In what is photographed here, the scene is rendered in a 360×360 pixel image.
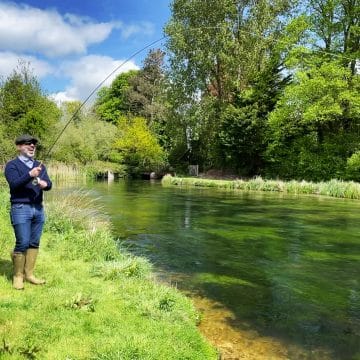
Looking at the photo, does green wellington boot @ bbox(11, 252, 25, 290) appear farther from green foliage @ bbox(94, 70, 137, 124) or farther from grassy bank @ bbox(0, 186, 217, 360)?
green foliage @ bbox(94, 70, 137, 124)

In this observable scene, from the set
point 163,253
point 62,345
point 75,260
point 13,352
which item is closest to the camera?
point 13,352

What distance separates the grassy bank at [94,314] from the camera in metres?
4.22

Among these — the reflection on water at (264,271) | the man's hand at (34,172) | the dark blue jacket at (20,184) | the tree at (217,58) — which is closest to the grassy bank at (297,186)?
the tree at (217,58)

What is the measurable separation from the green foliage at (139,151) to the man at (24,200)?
4164cm

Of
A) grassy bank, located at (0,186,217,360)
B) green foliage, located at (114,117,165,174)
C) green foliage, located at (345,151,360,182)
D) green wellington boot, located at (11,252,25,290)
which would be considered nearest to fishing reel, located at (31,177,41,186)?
green wellington boot, located at (11,252,25,290)

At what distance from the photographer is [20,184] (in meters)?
5.65

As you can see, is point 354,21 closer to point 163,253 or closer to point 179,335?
point 163,253

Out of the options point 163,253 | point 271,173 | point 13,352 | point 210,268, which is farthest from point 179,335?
point 271,173

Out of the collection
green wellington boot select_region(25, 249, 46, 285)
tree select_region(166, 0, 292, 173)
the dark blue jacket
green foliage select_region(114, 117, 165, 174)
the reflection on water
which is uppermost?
tree select_region(166, 0, 292, 173)

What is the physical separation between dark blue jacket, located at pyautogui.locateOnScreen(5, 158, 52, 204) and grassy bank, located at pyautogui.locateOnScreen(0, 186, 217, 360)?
1.14m

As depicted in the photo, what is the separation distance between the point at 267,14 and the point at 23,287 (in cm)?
3621

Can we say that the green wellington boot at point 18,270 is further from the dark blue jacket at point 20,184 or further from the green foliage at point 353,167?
the green foliage at point 353,167

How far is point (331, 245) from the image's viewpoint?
37.4ft

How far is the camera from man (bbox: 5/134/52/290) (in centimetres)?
570
